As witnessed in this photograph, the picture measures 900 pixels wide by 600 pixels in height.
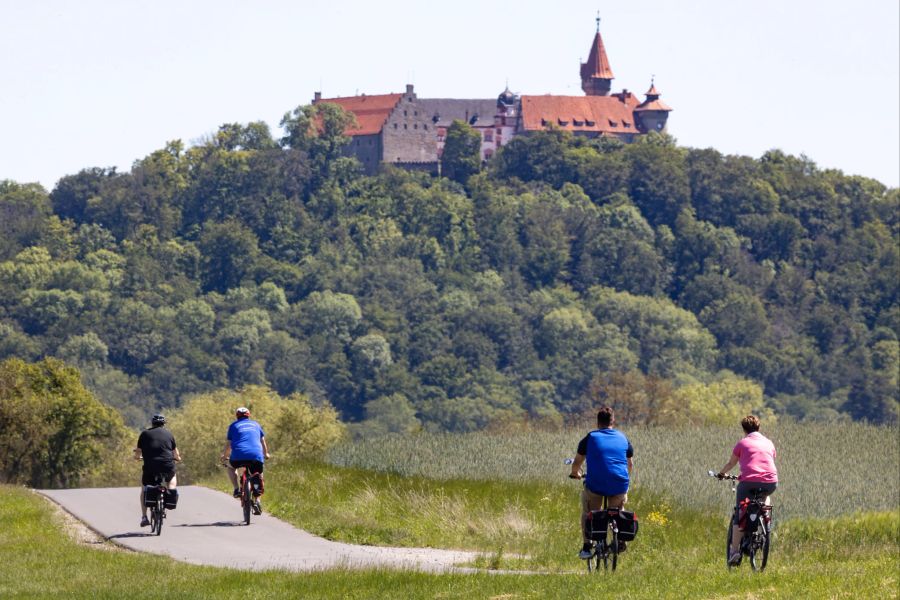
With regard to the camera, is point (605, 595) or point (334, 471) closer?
point (605, 595)

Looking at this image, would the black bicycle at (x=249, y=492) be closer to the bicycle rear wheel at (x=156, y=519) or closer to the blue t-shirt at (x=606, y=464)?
the bicycle rear wheel at (x=156, y=519)

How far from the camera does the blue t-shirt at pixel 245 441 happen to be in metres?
27.7

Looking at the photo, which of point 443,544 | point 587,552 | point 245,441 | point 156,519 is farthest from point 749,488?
point 156,519

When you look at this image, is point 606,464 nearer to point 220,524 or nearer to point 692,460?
point 220,524

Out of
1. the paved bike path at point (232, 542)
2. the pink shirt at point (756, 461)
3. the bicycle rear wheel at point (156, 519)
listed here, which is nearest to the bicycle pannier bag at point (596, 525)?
the pink shirt at point (756, 461)

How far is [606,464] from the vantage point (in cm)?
2162

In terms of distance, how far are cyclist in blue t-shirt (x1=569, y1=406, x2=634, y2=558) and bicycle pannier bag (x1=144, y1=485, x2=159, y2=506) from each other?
282 inches

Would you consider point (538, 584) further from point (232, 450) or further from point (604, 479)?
point (232, 450)

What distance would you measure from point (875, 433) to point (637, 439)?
25.6 ft

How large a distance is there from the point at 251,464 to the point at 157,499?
1.50m

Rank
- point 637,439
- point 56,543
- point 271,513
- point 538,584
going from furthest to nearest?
1. point 637,439
2. point 271,513
3. point 56,543
4. point 538,584

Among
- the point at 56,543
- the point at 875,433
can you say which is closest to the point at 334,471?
the point at 56,543

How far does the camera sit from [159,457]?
2681 cm

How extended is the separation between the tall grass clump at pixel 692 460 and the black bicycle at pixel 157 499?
24.1ft
